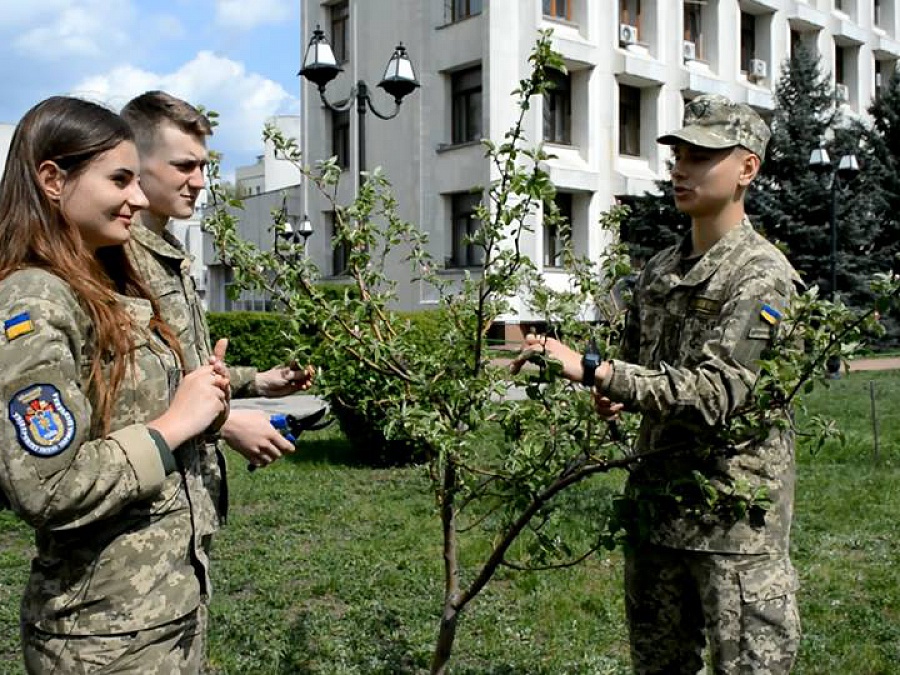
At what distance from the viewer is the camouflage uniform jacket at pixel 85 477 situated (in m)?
1.72

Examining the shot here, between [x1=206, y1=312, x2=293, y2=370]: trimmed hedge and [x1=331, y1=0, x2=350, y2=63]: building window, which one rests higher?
[x1=331, y1=0, x2=350, y2=63]: building window

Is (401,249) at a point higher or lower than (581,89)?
lower

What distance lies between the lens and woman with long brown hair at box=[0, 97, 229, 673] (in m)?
1.74

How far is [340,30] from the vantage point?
25766mm

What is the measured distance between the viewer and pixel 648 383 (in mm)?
2395

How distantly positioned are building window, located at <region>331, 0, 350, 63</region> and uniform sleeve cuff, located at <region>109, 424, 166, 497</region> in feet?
80.2

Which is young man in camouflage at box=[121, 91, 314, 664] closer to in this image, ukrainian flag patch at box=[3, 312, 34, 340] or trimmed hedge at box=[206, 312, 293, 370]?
ukrainian flag patch at box=[3, 312, 34, 340]

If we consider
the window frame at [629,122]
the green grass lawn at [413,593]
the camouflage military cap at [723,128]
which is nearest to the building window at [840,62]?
the window frame at [629,122]

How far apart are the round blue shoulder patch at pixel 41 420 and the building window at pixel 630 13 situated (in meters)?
23.7

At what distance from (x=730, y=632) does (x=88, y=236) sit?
196cm

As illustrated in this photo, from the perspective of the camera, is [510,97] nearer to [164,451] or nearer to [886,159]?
[886,159]

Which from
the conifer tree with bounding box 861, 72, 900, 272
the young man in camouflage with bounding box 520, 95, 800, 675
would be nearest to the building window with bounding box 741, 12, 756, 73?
the conifer tree with bounding box 861, 72, 900, 272

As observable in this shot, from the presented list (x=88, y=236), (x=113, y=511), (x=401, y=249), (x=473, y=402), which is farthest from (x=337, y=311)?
(x=401, y=249)

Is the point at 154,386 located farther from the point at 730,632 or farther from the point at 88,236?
the point at 730,632
